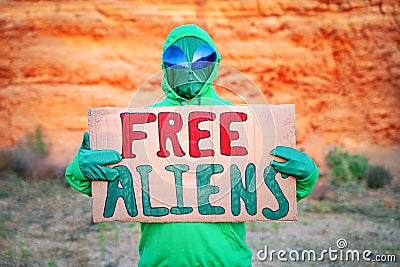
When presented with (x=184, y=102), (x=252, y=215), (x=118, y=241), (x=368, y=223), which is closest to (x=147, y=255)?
(x=252, y=215)

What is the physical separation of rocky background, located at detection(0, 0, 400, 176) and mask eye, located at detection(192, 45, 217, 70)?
5.36m

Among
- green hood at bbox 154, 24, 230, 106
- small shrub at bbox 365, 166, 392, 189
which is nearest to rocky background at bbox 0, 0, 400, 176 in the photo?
small shrub at bbox 365, 166, 392, 189

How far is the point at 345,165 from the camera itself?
7.13 m

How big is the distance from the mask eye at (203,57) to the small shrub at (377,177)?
5.30m

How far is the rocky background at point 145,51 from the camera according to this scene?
752cm

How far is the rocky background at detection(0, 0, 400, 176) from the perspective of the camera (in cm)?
752

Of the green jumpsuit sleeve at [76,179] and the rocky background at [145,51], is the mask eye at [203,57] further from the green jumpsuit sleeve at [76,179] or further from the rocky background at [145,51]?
the rocky background at [145,51]

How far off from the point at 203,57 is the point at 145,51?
5.65 meters

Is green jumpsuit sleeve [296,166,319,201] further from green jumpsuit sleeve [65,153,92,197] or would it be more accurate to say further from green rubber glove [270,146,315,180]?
green jumpsuit sleeve [65,153,92,197]

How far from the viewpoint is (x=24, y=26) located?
24.7ft

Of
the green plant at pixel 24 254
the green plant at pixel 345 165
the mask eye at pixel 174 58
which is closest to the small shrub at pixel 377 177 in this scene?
the green plant at pixel 345 165

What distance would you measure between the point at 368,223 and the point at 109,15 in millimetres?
4497

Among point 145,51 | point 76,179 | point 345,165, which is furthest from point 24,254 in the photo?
point 345,165

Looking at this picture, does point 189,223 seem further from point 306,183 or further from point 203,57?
point 203,57
